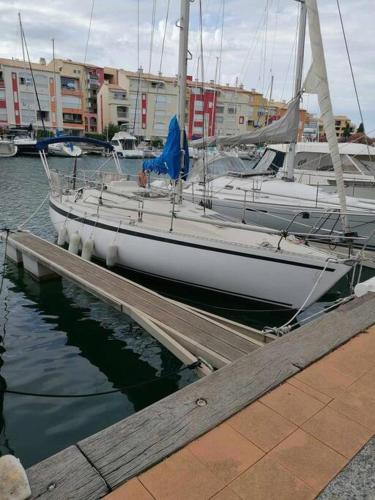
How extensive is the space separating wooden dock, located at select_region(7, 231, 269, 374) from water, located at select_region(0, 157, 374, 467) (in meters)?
0.79

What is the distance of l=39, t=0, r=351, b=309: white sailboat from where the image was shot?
20.1 feet

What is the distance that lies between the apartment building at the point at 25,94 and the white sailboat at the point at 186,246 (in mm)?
58624

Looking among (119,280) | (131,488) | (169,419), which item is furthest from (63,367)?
(131,488)

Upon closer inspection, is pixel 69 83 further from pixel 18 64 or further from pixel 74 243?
pixel 74 243

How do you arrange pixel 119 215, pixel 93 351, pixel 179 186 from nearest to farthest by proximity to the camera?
pixel 93 351 → pixel 119 215 → pixel 179 186

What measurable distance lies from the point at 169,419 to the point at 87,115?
76.0 m

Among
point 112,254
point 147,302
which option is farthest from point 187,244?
point 112,254

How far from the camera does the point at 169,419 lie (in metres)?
2.42

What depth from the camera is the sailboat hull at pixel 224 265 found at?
6070 mm

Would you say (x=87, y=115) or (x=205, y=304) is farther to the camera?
(x=87, y=115)

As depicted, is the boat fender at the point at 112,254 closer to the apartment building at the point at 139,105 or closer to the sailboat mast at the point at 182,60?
the sailboat mast at the point at 182,60

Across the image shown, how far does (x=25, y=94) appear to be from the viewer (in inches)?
2443

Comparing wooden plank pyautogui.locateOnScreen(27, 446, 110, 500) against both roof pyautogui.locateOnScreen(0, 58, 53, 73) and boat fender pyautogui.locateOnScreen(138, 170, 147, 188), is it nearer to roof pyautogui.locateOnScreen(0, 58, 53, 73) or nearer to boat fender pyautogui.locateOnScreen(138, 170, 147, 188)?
boat fender pyautogui.locateOnScreen(138, 170, 147, 188)

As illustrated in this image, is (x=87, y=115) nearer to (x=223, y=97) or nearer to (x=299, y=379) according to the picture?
(x=223, y=97)
